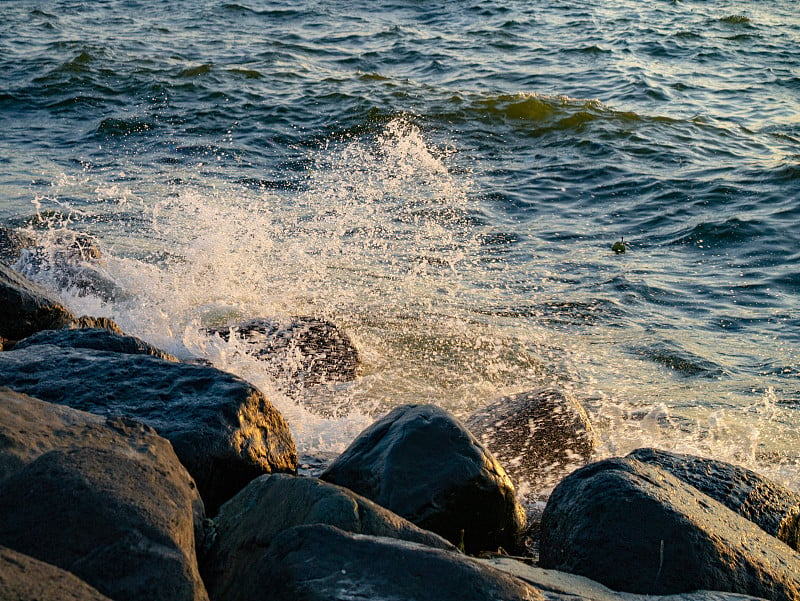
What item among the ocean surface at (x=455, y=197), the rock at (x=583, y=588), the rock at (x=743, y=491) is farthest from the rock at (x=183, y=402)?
the rock at (x=743, y=491)

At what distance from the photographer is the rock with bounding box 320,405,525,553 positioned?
3461 mm

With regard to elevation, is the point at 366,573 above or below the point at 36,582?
below

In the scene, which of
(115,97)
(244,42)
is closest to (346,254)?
(115,97)

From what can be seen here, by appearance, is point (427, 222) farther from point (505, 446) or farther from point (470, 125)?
point (505, 446)

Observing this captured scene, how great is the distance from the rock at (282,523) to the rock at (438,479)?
59 cm

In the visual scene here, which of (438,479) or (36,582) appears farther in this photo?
(438,479)

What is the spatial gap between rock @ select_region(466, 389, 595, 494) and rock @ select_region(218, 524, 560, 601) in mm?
2047

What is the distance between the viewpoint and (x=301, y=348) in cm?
595

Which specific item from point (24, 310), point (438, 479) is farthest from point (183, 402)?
point (24, 310)

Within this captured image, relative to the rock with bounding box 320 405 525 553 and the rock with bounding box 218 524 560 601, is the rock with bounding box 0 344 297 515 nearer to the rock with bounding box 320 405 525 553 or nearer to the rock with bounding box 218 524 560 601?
the rock with bounding box 320 405 525 553

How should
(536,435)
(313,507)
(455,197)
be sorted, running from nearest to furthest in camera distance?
(313,507), (536,435), (455,197)

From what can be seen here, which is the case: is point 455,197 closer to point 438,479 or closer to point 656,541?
point 438,479

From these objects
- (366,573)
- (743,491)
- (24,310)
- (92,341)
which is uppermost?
(366,573)

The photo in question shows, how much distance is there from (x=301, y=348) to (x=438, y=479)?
8.63 ft
